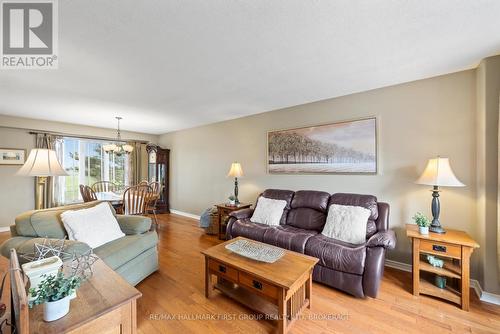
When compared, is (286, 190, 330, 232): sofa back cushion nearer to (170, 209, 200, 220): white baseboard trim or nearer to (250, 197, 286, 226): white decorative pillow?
(250, 197, 286, 226): white decorative pillow

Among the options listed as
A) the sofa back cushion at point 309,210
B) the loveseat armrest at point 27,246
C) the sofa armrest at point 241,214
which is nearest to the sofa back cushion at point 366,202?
the sofa back cushion at point 309,210

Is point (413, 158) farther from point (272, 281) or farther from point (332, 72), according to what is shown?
point (272, 281)

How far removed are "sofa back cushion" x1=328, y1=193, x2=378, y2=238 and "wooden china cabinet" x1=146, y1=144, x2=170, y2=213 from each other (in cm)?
454

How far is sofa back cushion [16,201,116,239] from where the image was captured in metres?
1.82

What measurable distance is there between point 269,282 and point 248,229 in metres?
1.31

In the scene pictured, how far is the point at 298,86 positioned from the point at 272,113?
1.13 m

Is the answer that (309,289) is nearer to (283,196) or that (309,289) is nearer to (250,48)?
(283,196)

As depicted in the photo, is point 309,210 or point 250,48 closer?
point 250,48

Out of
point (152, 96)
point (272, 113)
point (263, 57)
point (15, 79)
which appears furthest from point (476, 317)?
point (15, 79)

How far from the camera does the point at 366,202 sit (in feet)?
8.39

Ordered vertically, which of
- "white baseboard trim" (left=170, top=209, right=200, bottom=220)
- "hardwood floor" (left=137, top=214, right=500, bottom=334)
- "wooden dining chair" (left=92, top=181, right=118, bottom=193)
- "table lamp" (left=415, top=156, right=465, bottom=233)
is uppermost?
"table lamp" (left=415, top=156, right=465, bottom=233)

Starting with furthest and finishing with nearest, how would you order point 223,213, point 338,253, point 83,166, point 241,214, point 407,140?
point 83,166
point 223,213
point 241,214
point 407,140
point 338,253

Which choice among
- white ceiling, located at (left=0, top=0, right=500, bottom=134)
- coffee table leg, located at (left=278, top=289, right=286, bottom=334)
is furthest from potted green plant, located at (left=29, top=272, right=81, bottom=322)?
white ceiling, located at (left=0, top=0, right=500, bottom=134)

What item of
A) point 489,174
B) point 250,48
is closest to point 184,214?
point 250,48
